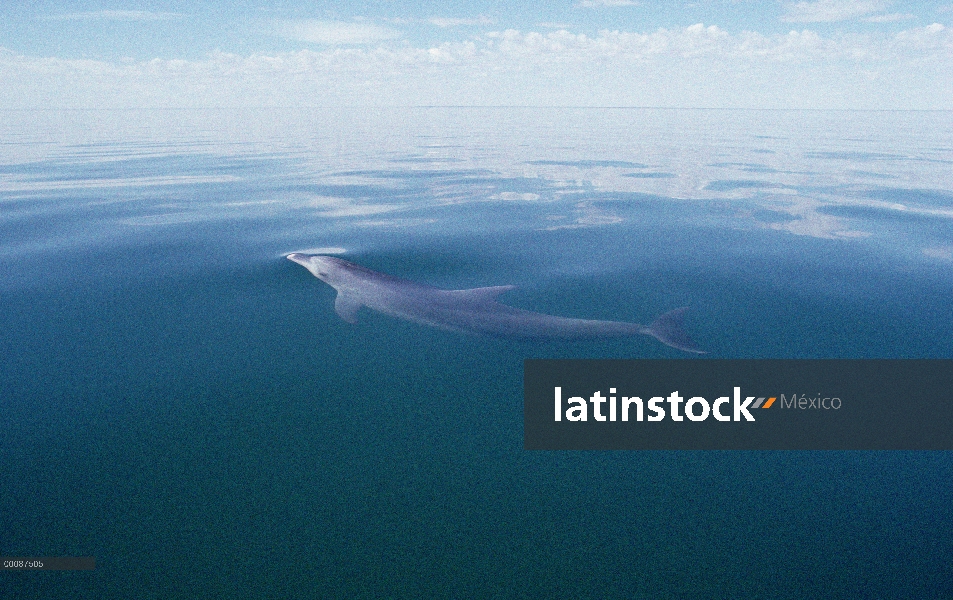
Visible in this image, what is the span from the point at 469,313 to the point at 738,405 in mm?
4736

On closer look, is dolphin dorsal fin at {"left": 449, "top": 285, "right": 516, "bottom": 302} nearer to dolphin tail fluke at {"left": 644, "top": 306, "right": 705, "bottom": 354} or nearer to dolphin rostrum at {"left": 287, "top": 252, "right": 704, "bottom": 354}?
dolphin rostrum at {"left": 287, "top": 252, "right": 704, "bottom": 354}

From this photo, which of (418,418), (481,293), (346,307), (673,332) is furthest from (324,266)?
(673,332)

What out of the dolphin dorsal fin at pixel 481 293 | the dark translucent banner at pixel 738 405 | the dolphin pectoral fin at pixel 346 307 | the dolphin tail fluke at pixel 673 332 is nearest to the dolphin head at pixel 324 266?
the dolphin pectoral fin at pixel 346 307

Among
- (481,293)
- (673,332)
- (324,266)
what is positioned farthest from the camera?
(324,266)

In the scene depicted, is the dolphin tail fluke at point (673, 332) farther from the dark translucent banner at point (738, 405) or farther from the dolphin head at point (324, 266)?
the dolphin head at point (324, 266)

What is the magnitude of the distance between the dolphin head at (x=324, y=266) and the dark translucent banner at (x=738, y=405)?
18.1 ft

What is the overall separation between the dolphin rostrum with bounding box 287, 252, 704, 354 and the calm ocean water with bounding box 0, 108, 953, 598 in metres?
0.30

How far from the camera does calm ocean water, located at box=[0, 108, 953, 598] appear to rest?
600 centimetres

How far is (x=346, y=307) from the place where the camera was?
11.5 metres

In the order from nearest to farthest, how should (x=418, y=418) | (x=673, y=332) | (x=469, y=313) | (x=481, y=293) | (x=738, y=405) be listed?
1. (x=418, y=418)
2. (x=738, y=405)
3. (x=673, y=332)
4. (x=469, y=313)
5. (x=481, y=293)

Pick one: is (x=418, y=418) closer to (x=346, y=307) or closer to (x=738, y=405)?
(x=346, y=307)

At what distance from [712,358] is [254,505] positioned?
23.8 ft

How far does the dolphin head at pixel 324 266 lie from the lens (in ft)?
43.0

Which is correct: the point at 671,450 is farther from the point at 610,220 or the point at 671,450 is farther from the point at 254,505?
the point at 610,220
